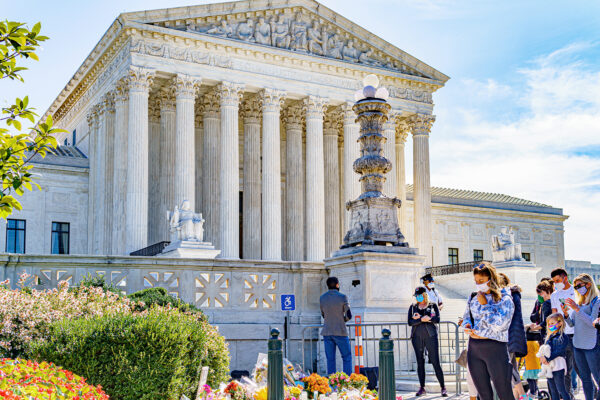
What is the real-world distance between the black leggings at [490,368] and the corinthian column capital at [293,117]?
34.8 metres

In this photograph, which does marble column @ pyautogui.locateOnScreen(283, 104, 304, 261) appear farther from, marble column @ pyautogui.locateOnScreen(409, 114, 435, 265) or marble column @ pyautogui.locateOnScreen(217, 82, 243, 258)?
marble column @ pyautogui.locateOnScreen(409, 114, 435, 265)

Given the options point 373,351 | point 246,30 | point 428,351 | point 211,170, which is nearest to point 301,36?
point 246,30

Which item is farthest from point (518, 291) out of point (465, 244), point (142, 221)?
point (465, 244)

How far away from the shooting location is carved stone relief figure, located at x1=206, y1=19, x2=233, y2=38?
1491 inches

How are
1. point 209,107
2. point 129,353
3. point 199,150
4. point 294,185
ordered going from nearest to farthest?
point 129,353 < point 209,107 < point 199,150 < point 294,185

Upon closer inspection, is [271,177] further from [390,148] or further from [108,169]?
[108,169]

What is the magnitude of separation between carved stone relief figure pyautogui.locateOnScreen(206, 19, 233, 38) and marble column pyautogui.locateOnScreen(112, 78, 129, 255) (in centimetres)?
540

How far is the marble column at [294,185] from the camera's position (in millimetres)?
43344

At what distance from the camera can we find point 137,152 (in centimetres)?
3534

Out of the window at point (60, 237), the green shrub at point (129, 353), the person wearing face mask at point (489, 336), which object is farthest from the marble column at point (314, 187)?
the person wearing face mask at point (489, 336)

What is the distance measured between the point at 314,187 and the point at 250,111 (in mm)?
6268

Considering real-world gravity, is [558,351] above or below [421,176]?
below

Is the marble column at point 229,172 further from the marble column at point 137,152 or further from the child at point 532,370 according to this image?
the child at point 532,370

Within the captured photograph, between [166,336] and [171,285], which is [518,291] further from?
[171,285]
